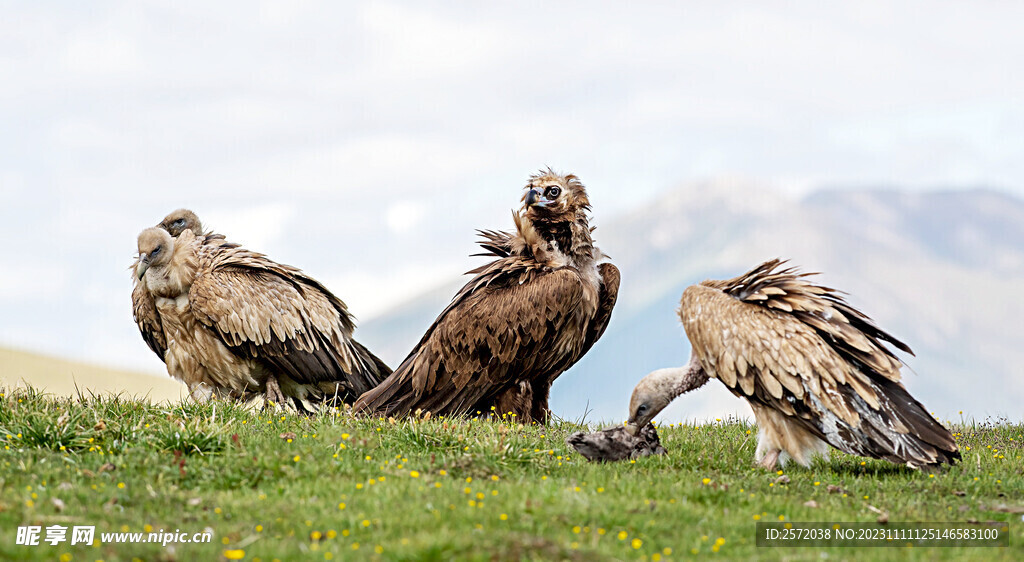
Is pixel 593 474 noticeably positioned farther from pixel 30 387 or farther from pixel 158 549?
pixel 30 387

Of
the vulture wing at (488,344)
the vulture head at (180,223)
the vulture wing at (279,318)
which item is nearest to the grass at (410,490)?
the vulture wing at (488,344)

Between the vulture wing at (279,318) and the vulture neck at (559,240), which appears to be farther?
the vulture wing at (279,318)

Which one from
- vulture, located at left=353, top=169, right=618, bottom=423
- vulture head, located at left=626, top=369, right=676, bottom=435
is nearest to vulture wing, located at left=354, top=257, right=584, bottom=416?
vulture, located at left=353, top=169, right=618, bottom=423

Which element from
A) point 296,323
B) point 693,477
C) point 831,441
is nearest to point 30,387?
point 296,323

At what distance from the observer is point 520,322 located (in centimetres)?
998

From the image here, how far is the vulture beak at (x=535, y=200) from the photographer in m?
10.1

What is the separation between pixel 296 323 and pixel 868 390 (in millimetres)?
6646

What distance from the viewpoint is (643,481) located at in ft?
22.7

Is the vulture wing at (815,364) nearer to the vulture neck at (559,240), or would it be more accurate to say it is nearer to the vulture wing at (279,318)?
the vulture neck at (559,240)

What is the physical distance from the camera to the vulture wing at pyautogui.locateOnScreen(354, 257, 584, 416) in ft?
32.7

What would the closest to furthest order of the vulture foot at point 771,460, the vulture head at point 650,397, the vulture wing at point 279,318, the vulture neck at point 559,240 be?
the vulture foot at point 771,460 < the vulture head at point 650,397 < the vulture neck at point 559,240 < the vulture wing at point 279,318

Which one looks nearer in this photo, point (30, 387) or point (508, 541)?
point (508, 541)

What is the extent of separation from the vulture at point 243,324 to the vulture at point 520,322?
1.11 m

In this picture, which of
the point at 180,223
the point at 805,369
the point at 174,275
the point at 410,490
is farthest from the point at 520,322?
the point at 180,223
